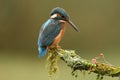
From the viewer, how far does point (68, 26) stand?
Answer: 11.6m

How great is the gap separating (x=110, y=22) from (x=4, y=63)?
2823 mm

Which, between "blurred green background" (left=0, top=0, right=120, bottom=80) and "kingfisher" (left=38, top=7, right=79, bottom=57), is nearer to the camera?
"kingfisher" (left=38, top=7, right=79, bottom=57)

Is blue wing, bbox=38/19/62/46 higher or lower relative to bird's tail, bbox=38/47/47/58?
higher

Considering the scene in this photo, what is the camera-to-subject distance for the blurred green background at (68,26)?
10.8m

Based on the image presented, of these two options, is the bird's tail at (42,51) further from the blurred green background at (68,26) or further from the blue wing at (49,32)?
the blurred green background at (68,26)

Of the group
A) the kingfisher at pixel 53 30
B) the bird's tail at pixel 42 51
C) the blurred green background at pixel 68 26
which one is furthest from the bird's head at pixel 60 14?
the blurred green background at pixel 68 26

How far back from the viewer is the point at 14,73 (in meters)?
9.19

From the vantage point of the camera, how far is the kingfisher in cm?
513

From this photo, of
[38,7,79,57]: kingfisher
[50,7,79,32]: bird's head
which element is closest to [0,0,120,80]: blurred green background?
[38,7,79,57]: kingfisher

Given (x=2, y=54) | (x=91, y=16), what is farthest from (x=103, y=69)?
(x=91, y=16)

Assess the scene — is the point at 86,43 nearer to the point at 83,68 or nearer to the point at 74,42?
the point at 74,42

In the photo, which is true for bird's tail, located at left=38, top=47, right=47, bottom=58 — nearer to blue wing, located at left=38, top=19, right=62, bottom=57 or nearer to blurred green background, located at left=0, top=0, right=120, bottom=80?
blue wing, located at left=38, top=19, right=62, bottom=57

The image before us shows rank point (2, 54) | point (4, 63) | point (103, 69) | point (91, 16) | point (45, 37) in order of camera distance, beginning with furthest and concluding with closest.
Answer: point (91, 16) → point (2, 54) → point (4, 63) → point (45, 37) → point (103, 69)

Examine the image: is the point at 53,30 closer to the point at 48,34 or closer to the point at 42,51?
the point at 48,34
